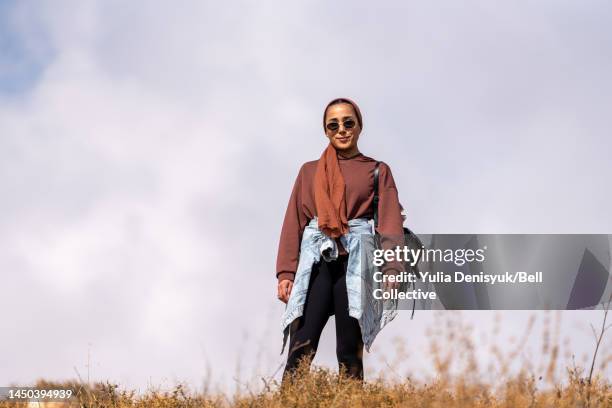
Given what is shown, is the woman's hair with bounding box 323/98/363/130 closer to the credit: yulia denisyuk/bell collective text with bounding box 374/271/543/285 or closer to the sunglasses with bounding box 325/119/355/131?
the sunglasses with bounding box 325/119/355/131

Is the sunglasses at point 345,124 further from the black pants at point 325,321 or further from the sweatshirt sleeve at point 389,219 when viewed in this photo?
the black pants at point 325,321

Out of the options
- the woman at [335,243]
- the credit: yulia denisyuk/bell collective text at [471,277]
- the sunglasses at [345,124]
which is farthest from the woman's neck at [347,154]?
the credit: yulia denisyuk/bell collective text at [471,277]

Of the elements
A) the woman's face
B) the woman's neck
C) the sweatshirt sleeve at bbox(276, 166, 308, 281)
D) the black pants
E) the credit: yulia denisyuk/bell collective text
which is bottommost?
the black pants

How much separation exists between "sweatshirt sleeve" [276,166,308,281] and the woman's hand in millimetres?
39

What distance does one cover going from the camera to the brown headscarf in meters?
6.36

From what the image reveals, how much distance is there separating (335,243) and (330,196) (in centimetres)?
40

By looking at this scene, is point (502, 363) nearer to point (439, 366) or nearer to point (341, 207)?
point (439, 366)

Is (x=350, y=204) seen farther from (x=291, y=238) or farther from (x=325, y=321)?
(x=325, y=321)

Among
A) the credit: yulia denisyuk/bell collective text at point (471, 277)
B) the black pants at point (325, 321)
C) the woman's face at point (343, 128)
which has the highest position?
the woman's face at point (343, 128)

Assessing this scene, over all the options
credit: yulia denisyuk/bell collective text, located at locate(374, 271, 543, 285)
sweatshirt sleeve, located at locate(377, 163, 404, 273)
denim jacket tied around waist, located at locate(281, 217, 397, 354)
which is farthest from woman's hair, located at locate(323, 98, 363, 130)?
credit: yulia denisyuk/bell collective text, located at locate(374, 271, 543, 285)

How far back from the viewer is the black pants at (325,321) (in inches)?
248

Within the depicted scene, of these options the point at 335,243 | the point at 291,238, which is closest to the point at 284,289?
the point at 291,238

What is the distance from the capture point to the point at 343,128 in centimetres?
676

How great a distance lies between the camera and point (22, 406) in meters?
7.66
